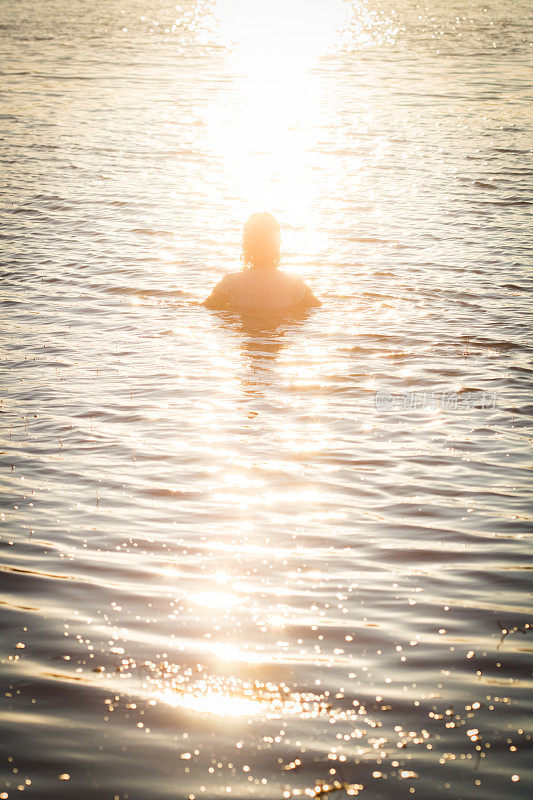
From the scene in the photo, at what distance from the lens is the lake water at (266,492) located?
4.05 meters

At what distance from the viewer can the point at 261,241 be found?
10.8m

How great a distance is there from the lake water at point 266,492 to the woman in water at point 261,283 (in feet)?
0.87

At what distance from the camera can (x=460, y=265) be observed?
42.7 feet

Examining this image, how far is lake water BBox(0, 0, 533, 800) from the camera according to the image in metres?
4.05

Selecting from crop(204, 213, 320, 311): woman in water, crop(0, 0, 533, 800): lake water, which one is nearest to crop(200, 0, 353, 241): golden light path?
crop(0, 0, 533, 800): lake water

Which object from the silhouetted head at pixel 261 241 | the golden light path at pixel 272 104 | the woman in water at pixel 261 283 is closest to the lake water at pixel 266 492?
the woman in water at pixel 261 283

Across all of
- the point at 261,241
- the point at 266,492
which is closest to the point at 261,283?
the point at 261,241

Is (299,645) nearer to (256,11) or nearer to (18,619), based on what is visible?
(18,619)

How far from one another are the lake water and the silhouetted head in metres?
0.71

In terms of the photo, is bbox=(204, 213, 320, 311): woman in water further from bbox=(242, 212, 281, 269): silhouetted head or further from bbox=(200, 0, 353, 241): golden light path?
bbox=(200, 0, 353, 241): golden light path

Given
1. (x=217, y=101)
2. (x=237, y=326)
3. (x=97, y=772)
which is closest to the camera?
(x=97, y=772)

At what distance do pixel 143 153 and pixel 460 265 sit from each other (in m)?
10.7

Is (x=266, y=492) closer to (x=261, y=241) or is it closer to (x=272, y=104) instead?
(x=261, y=241)

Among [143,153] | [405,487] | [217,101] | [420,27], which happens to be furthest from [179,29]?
[405,487]
